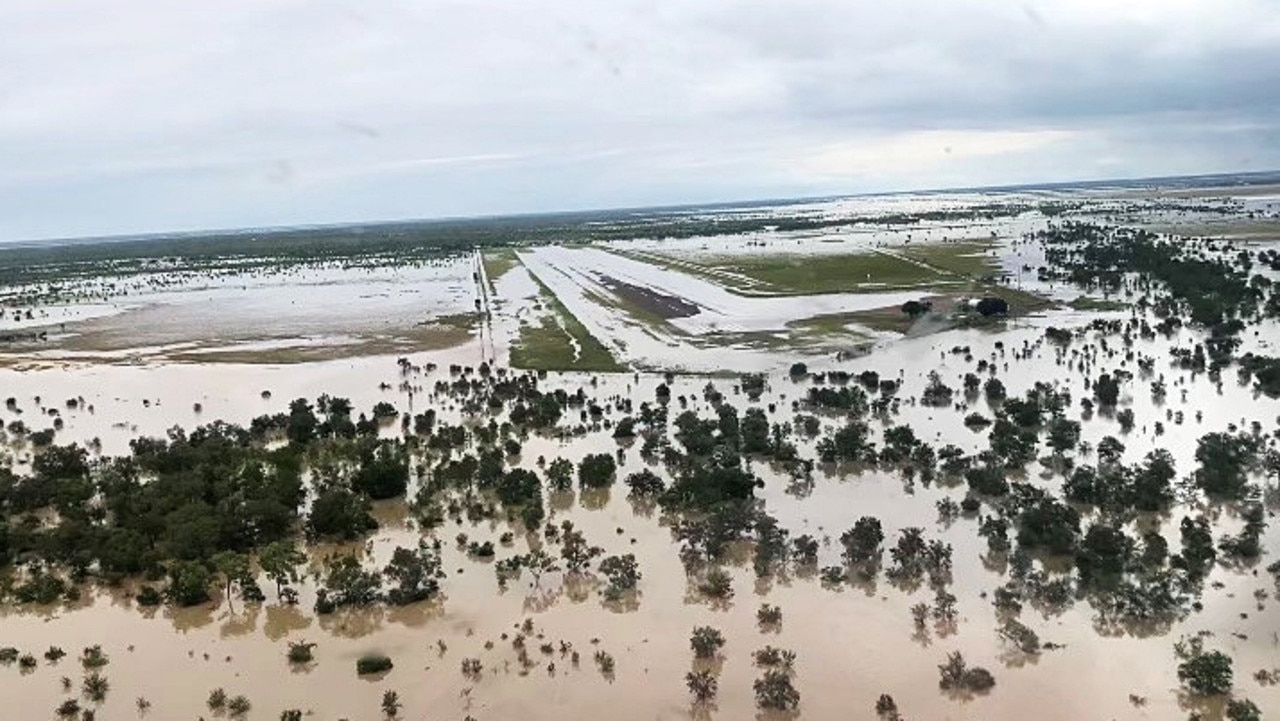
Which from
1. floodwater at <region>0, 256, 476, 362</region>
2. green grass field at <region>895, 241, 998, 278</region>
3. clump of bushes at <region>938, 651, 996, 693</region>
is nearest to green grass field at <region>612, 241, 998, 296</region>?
green grass field at <region>895, 241, 998, 278</region>

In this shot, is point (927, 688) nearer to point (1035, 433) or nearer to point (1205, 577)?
point (1205, 577)

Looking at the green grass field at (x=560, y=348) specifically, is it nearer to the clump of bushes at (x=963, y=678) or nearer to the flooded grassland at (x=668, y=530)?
the flooded grassland at (x=668, y=530)

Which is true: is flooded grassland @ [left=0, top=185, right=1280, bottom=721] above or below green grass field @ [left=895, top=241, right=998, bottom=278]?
below

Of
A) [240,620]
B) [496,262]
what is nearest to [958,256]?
[496,262]

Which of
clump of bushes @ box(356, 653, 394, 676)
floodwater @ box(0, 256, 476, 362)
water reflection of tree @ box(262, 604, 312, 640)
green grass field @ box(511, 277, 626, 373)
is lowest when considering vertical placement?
clump of bushes @ box(356, 653, 394, 676)

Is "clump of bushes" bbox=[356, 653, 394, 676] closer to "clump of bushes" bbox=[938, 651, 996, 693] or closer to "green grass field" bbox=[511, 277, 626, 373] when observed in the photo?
"clump of bushes" bbox=[938, 651, 996, 693]

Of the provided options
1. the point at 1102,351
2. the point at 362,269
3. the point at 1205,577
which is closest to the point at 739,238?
the point at 362,269
